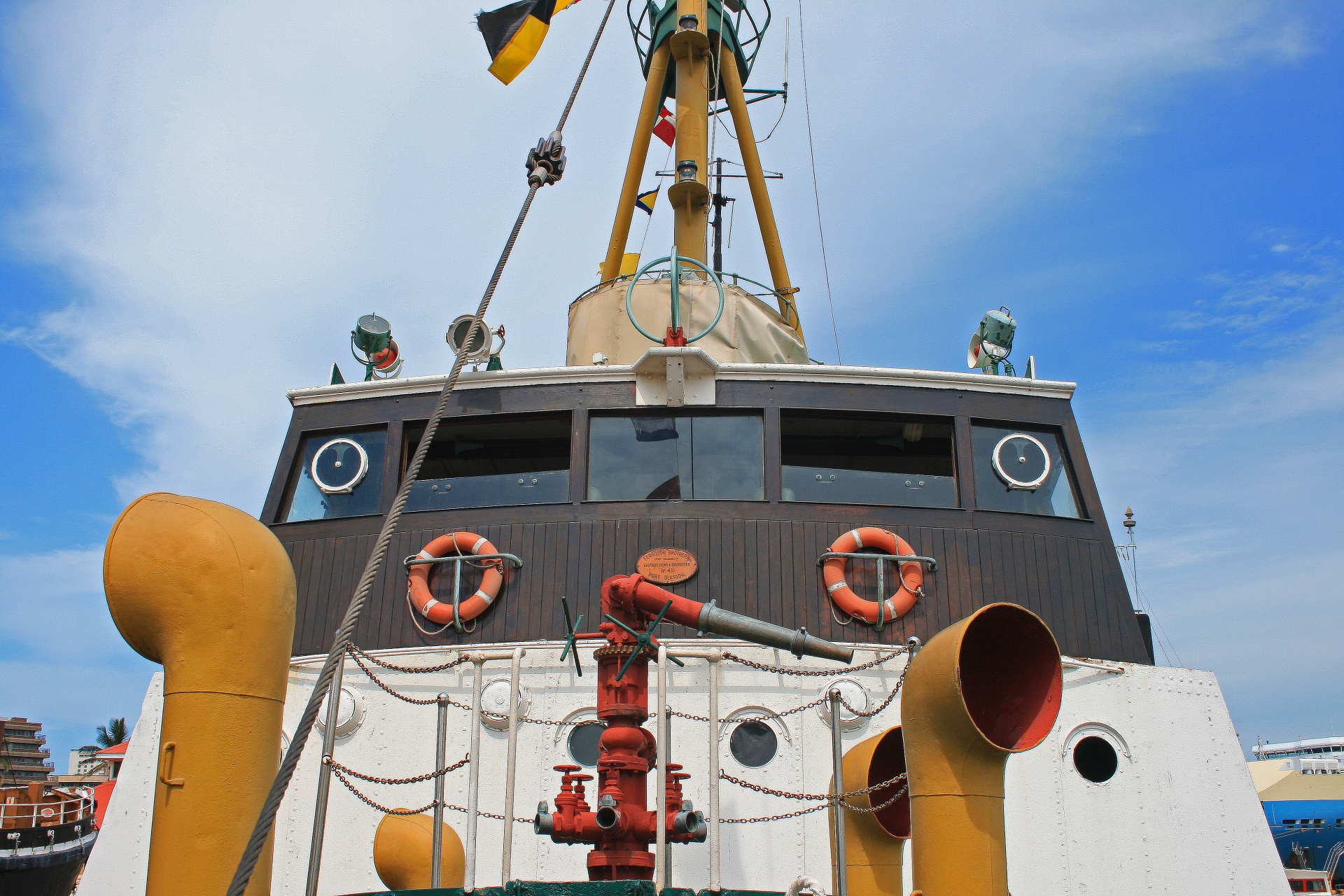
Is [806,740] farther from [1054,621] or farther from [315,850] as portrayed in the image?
[315,850]

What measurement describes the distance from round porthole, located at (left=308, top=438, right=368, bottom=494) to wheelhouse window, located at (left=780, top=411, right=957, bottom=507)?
363 cm

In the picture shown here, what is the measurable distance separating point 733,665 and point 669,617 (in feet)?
6.22

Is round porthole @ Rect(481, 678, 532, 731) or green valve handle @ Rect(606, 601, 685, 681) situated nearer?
A: green valve handle @ Rect(606, 601, 685, 681)

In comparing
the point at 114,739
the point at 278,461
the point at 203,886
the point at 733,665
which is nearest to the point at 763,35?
the point at 278,461

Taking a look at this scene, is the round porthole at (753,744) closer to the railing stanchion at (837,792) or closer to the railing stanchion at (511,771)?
the railing stanchion at (837,792)

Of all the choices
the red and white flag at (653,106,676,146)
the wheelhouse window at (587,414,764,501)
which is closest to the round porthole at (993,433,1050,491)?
the wheelhouse window at (587,414,764,501)

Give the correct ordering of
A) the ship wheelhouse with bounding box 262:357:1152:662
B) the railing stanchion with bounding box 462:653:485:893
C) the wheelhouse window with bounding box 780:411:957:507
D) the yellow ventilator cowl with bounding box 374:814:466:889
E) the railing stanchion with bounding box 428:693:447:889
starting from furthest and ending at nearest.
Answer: the wheelhouse window with bounding box 780:411:957:507 → the ship wheelhouse with bounding box 262:357:1152:662 → the yellow ventilator cowl with bounding box 374:814:466:889 → the railing stanchion with bounding box 428:693:447:889 → the railing stanchion with bounding box 462:653:485:893

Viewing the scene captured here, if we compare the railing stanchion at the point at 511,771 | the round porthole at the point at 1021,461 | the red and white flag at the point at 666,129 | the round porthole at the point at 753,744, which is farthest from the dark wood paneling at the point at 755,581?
the red and white flag at the point at 666,129

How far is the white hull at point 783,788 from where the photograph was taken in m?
7.27

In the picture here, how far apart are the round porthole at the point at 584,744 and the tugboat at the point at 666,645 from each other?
2 centimetres

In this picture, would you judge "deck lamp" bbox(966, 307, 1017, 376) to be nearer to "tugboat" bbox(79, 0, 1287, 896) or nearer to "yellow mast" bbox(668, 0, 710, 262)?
"tugboat" bbox(79, 0, 1287, 896)

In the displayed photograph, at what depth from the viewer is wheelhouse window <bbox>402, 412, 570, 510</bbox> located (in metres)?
9.20

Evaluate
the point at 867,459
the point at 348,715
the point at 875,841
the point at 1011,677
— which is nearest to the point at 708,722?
the point at 875,841

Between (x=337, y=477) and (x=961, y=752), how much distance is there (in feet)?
21.6
